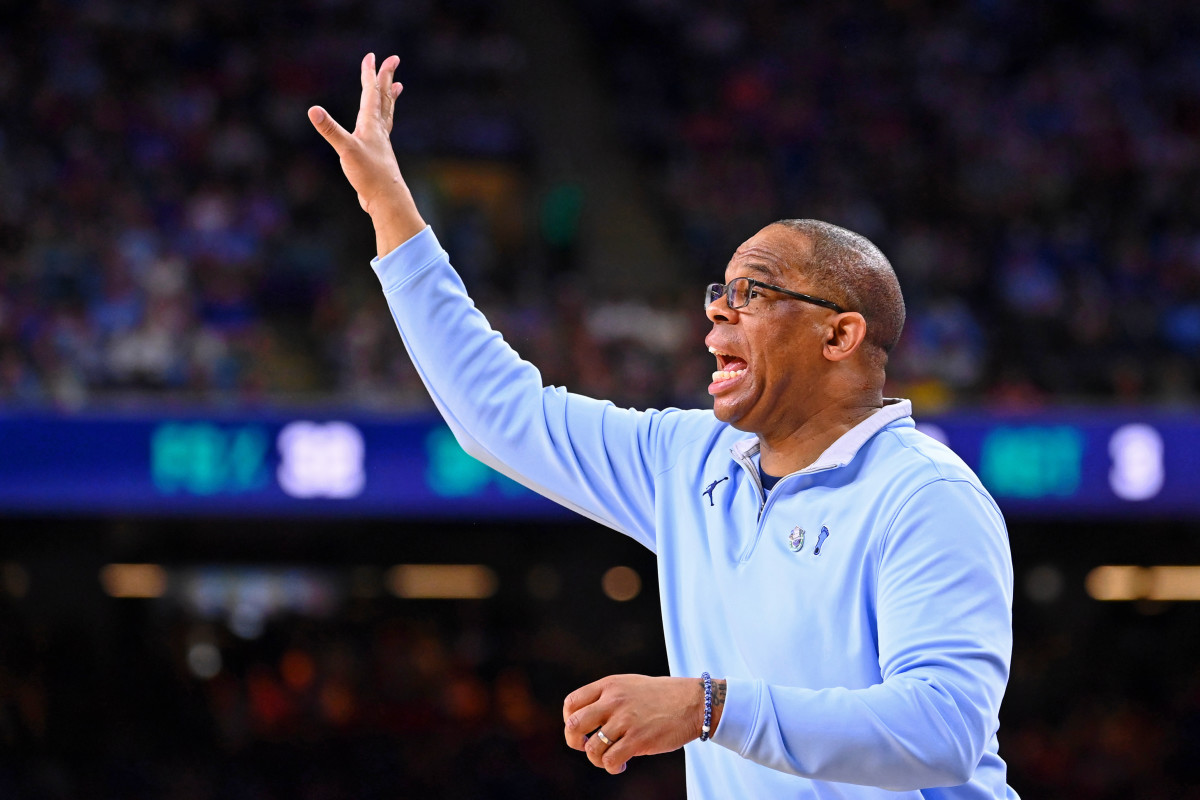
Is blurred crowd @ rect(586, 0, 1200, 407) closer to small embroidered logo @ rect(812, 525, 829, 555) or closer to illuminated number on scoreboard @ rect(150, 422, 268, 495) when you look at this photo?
illuminated number on scoreboard @ rect(150, 422, 268, 495)

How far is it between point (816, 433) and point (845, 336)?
0.57ft

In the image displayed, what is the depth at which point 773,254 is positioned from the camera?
2375 mm

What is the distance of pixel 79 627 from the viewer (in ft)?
32.4

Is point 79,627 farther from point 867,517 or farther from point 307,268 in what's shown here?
point 867,517

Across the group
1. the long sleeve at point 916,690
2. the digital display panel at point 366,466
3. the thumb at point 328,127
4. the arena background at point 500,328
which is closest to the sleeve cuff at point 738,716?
the long sleeve at point 916,690

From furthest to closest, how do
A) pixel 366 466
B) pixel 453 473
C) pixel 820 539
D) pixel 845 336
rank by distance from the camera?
pixel 453 473 < pixel 366 466 < pixel 845 336 < pixel 820 539

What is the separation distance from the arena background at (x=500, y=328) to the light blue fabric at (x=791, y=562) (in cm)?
550

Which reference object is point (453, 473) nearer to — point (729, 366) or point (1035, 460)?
point (1035, 460)

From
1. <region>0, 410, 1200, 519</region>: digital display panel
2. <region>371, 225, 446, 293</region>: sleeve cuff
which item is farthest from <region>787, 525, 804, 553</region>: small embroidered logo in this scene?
<region>0, 410, 1200, 519</region>: digital display panel

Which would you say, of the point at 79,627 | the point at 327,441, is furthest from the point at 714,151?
the point at 79,627

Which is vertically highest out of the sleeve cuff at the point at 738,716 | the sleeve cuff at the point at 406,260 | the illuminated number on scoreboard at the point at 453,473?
the sleeve cuff at the point at 406,260

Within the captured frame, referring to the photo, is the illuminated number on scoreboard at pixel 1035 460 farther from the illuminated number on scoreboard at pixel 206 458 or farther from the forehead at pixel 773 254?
the forehead at pixel 773 254

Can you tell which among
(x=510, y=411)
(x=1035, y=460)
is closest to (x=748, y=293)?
(x=510, y=411)

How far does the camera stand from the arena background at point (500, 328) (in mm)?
8172
